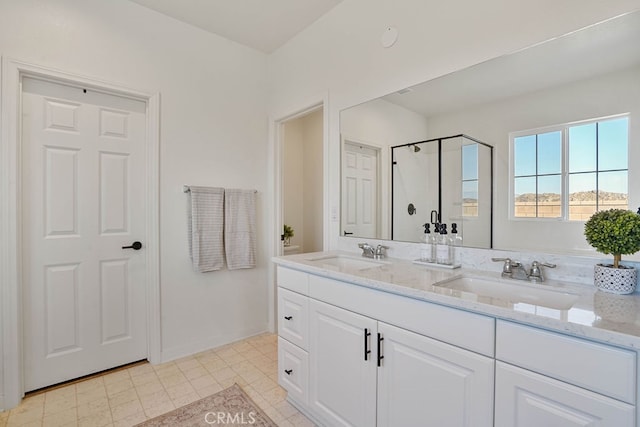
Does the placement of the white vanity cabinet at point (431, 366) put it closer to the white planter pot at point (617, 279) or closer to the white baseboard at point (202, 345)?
the white planter pot at point (617, 279)

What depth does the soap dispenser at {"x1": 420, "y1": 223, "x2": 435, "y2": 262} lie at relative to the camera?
1.76 meters

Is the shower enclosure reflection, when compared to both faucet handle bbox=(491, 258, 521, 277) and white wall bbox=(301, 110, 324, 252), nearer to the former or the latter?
faucet handle bbox=(491, 258, 521, 277)

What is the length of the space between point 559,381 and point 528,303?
0.32 m

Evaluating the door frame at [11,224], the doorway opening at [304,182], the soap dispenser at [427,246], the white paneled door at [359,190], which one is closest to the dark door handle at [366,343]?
the soap dispenser at [427,246]

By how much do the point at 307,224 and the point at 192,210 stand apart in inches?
66.9

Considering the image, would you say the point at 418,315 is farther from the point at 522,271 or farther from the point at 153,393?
the point at 153,393

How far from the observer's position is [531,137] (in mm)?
1405

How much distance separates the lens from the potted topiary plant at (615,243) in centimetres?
107

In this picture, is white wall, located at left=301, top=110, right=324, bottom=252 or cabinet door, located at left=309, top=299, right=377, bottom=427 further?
white wall, located at left=301, top=110, right=324, bottom=252

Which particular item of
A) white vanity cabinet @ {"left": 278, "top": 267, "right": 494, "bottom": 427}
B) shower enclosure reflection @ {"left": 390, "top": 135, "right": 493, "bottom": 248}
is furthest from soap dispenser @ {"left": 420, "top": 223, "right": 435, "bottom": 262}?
white vanity cabinet @ {"left": 278, "top": 267, "right": 494, "bottom": 427}

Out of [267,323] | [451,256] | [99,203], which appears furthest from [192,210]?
[451,256]

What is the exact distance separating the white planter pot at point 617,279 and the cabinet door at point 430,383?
22.2 inches

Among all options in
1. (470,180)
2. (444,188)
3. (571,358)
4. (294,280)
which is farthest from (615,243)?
(294,280)

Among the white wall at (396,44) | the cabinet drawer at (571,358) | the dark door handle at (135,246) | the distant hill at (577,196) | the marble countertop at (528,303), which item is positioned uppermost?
the white wall at (396,44)
